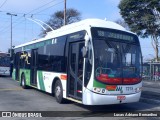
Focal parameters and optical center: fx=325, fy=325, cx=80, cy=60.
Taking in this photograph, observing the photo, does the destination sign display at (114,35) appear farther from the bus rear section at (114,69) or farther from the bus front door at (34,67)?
the bus front door at (34,67)

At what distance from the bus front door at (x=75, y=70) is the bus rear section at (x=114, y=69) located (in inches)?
30.4

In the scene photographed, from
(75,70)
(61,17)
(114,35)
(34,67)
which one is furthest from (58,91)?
(61,17)

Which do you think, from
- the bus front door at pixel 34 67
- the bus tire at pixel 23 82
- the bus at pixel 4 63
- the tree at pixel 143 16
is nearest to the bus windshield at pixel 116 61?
the bus front door at pixel 34 67

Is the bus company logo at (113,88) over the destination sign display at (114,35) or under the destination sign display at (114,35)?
under

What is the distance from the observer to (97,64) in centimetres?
1141

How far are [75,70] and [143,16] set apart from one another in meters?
32.5

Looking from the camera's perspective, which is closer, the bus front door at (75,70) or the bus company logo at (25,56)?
the bus front door at (75,70)

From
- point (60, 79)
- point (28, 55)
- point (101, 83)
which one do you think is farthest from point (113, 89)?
point (28, 55)

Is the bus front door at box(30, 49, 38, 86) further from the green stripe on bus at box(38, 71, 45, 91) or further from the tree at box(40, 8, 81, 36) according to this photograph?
the tree at box(40, 8, 81, 36)

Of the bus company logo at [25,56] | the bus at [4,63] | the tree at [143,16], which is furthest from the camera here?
the tree at [143,16]

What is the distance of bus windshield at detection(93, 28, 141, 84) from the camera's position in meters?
11.5

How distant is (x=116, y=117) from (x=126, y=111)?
1.33 meters

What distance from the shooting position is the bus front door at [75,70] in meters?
12.1

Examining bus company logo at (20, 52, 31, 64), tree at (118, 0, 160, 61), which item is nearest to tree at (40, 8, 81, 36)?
tree at (118, 0, 160, 61)
